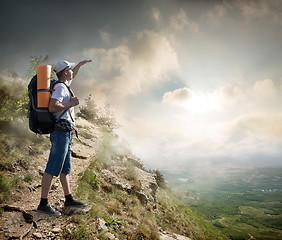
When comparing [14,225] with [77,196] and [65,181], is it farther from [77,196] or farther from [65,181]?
[77,196]

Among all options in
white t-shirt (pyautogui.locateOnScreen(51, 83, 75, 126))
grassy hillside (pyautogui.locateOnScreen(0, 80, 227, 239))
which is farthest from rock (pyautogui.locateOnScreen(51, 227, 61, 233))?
white t-shirt (pyautogui.locateOnScreen(51, 83, 75, 126))

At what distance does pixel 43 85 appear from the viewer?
3.40m

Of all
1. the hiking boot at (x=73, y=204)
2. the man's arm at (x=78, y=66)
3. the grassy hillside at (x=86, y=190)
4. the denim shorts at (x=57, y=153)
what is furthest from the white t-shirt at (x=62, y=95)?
the grassy hillside at (x=86, y=190)

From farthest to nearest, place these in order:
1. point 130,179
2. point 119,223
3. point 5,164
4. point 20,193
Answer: point 130,179 → point 5,164 → point 119,223 → point 20,193

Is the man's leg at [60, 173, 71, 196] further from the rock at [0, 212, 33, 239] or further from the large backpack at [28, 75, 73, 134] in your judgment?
the large backpack at [28, 75, 73, 134]

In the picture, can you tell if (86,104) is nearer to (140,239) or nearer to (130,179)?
(130,179)

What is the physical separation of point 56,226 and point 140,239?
283cm

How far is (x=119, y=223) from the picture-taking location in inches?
191

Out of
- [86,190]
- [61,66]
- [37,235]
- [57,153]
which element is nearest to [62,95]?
[61,66]

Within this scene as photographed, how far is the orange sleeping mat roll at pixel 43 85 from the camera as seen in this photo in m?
3.31

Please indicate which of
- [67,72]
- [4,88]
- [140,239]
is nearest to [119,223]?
[140,239]

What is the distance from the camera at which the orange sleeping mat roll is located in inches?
130

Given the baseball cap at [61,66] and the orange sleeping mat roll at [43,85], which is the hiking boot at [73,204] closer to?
the orange sleeping mat roll at [43,85]

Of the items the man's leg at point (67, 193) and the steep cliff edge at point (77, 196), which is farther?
the man's leg at point (67, 193)
